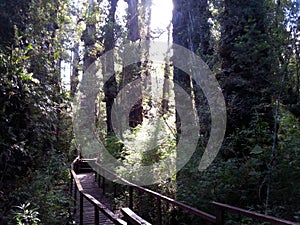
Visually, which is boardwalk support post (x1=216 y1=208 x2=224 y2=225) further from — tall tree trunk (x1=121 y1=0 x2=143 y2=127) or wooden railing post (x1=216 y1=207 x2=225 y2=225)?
tall tree trunk (x1=121 y1=0 x2=143 y2=127)

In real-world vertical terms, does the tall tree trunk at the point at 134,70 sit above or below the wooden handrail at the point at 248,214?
above

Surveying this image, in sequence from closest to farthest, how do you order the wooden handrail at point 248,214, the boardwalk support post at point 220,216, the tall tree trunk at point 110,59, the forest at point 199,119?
the wooden handrail at point 248,214
the boardwalk support post at point 220,216
the forest at point 199,119
the tall tree trunk at point 110,59

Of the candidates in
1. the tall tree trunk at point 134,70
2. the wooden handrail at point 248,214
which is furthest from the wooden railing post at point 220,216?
the tall tree trunk at point 134,70

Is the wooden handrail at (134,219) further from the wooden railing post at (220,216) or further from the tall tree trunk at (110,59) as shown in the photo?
the tall tree trunk at (110,59)

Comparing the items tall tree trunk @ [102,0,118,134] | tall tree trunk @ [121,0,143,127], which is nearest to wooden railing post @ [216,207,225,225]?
tall tree trunk @ [121,0,143,127]

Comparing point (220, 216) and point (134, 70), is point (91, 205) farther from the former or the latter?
point (134, 70)

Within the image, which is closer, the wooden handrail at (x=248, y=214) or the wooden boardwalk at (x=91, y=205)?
the wooden handrail at (x=248, y=214)

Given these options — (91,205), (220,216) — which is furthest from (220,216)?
(91,205)

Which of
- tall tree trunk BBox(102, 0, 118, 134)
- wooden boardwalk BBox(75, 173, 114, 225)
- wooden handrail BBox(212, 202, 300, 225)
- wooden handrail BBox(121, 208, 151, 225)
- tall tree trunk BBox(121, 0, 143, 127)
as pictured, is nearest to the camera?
wooden handrail BBox(121, 208, 151, 225)

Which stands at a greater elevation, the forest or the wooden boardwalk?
the forest

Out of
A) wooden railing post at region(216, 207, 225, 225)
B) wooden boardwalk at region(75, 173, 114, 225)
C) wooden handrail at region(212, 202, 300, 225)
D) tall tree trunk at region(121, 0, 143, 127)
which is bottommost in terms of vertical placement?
wooden boardwalk at region(75, 173, 114, 225)

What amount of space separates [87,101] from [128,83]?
289 inches

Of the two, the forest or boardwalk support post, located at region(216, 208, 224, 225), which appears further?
the forest

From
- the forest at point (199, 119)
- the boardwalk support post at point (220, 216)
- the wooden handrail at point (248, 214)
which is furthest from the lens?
the forest at point (199, 119)
